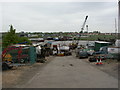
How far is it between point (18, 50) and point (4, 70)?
458cm

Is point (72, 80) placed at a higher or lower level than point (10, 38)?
lower

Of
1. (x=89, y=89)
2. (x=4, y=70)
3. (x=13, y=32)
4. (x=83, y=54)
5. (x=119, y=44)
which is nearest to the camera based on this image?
(x=89, y=89)

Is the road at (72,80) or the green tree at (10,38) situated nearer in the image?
the road at (72,80)

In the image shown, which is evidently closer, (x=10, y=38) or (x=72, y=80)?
(x=72, y=80)

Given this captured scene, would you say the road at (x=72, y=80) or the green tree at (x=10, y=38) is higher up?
the green tree at (x=10, y=38)

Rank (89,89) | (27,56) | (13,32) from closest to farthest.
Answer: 1. (89,89)
2. (27,56)
3. (13,32)

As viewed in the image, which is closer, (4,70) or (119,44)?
(4,70)

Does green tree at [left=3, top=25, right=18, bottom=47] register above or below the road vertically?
above

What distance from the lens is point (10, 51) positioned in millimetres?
20250

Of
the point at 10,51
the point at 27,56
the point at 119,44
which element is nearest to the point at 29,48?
the point at 27,56

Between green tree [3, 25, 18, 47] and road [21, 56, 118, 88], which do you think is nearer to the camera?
road [21, 56, 118, 88]

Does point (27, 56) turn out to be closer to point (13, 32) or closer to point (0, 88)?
point (0, 88)

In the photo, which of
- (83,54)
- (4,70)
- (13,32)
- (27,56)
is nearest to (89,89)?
(4,70)

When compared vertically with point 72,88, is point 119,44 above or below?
above
